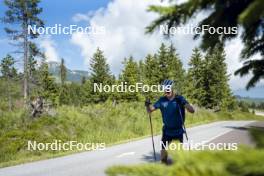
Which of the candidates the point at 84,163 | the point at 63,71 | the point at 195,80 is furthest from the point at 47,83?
the point at 84,163

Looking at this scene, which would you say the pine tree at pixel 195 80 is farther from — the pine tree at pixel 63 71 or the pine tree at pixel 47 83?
the pine tree at pixel 63 71

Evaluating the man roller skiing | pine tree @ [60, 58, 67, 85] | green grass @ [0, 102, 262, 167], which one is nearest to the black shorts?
the man roller skiing

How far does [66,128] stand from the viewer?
1923cm

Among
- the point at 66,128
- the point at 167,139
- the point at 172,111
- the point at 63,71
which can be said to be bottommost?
the point at 167,139

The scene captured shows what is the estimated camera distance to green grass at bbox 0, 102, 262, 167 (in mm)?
14938

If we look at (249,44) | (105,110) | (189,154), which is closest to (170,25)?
(249,44)

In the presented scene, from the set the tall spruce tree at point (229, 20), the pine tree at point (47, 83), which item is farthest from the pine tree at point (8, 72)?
the tall spruce tree at point (229, 20)

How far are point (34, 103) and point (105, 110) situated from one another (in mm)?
7640

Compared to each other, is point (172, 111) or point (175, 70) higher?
point (175, 70)

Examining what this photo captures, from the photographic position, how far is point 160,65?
7356 cm

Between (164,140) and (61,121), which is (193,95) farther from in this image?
(164,140)

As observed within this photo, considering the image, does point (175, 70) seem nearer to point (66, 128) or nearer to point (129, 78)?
point (129, 78)

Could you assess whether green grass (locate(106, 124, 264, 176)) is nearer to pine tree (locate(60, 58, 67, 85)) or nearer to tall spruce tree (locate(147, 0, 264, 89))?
tall spruce tree (locate(147, 0, 264, 89))

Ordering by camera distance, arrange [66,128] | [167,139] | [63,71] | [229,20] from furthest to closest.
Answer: [63,71] < [66,128] < [167,139] < [229,20]
